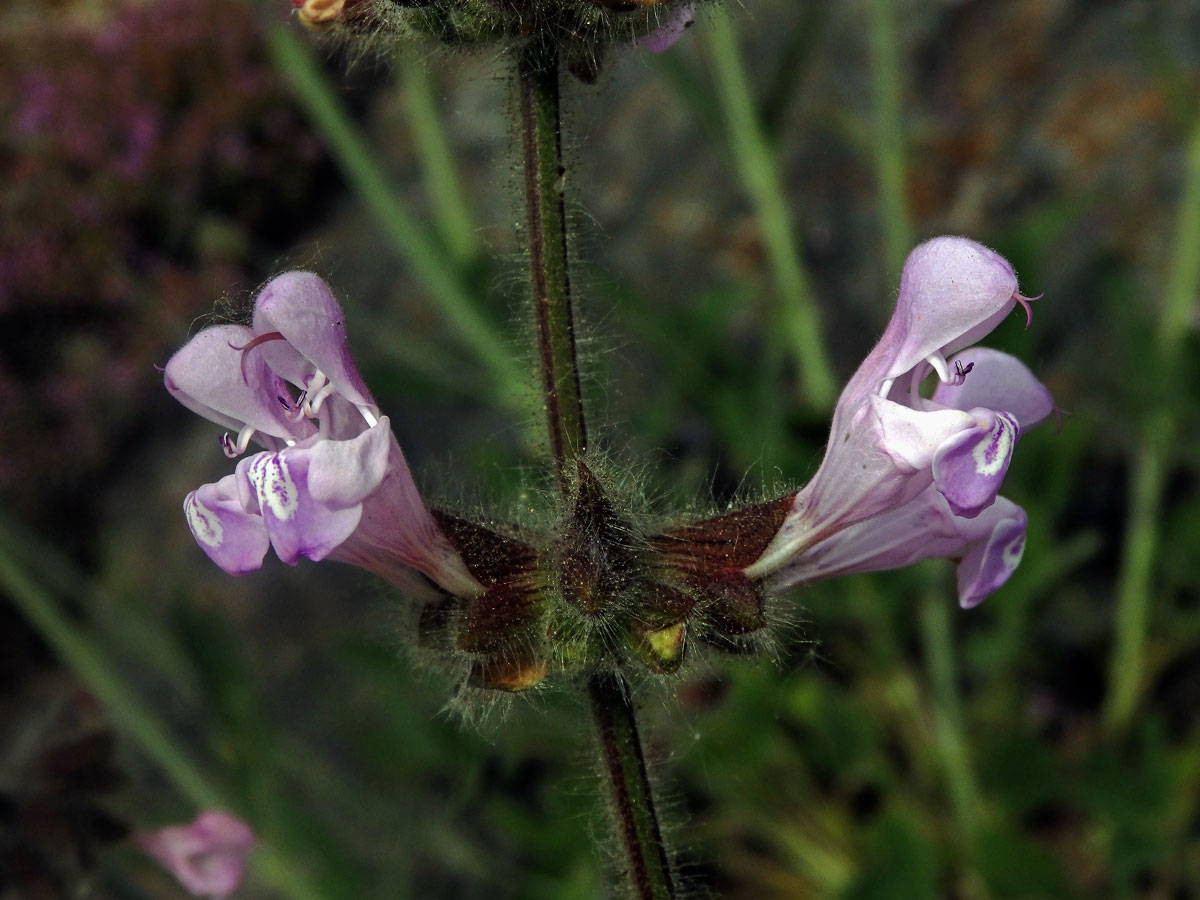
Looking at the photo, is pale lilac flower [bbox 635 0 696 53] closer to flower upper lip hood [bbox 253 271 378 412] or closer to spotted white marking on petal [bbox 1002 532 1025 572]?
flower upper lip hood [bbox 253 271 378 412]

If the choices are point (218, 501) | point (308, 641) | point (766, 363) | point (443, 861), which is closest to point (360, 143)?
point (766, 363)

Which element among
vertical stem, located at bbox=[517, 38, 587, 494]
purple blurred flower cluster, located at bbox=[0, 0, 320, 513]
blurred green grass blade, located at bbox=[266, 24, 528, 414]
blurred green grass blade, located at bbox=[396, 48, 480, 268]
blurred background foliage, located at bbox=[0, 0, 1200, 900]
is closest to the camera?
vertical stem, located at bbox=[517, 38, 587, 494]

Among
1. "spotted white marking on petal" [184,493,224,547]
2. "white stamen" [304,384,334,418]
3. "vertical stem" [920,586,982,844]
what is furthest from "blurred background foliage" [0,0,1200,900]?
"spotted white marking on petal" [184,493,224,547]

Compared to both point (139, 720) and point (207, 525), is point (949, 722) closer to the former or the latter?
point (139, 720)

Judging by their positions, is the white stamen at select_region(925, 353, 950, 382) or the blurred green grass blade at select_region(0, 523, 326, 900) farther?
the blurred green grass blade at select_region(0, 523, 326, 900)

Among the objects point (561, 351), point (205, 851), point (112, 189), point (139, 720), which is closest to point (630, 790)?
point (561, 351)

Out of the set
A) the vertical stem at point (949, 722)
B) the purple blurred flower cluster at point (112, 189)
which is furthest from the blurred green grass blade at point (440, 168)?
the vertical stem at point (949, 722)

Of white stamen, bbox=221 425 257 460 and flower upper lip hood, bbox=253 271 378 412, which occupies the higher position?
flower upper lip hood, bbox=253 271 378 412
